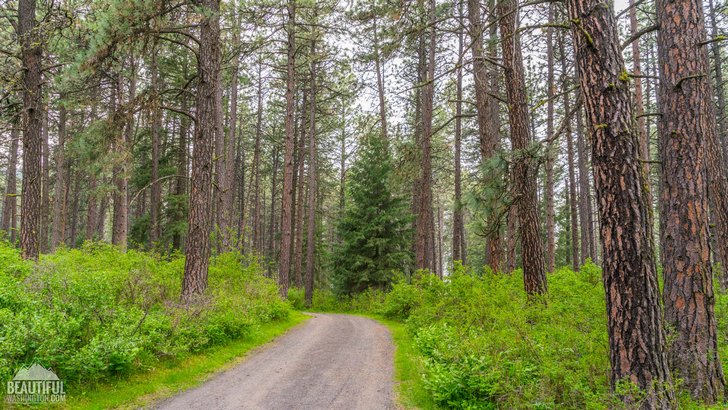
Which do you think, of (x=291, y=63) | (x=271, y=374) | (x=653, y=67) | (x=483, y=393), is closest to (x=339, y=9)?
(x=291, y=63)

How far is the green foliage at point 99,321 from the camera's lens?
4.89 meters

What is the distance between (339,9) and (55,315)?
48.4 feet

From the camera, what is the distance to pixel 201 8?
876cm

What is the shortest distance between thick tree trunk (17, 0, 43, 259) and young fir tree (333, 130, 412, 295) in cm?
1259

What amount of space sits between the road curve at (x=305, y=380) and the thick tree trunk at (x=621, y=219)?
307 cm

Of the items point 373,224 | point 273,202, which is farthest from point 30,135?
point 273,202

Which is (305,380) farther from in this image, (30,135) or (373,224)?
(373,224)

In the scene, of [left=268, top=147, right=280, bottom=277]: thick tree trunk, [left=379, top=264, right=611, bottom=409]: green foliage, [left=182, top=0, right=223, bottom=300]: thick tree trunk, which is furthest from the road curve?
[left=268, top=147, right=280, bottom=277]: thick tree trunk

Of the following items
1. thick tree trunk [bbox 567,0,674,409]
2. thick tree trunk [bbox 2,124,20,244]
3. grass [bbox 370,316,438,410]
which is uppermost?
thick tree trunk [bbox 2,124,20,244]

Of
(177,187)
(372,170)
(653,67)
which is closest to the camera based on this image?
(372,170)

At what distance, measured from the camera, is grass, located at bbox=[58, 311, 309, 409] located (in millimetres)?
A: 5062

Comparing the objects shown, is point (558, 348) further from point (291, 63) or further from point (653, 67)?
point (653, 67)

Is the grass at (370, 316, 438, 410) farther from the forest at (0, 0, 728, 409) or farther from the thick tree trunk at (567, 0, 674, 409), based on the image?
the thick tree trunk at (567, 0, 674, 409)

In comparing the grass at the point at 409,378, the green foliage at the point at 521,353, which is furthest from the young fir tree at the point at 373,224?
the green foliage at the point at 521,353
